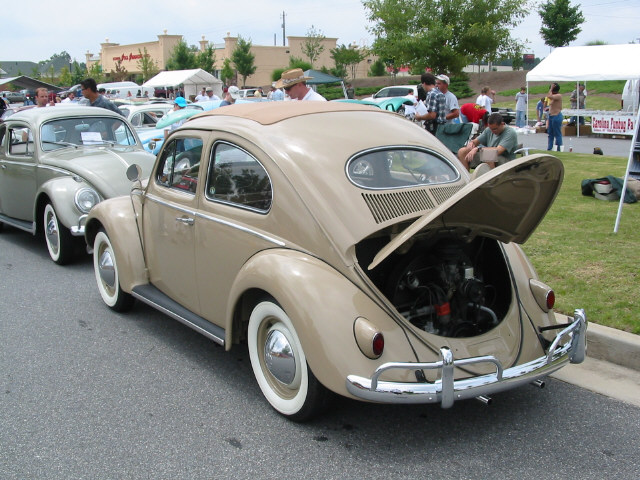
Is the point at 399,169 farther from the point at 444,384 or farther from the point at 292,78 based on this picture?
the point at 292,78

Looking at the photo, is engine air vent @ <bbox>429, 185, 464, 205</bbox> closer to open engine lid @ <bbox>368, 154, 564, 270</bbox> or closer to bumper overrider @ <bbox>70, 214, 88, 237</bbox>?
open engine lid @ <bbox>368, 154, 564, 270</bbox>

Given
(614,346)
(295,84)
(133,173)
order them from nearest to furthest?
(614,346) → (133,173) → (295,84)

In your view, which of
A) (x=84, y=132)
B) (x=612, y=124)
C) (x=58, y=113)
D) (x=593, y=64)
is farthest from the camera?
(x=612, y=124)

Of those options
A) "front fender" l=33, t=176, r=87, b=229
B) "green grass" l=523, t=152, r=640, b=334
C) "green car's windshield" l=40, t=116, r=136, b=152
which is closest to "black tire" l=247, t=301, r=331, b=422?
"green grass" l=523, t=152, r=640, b=334

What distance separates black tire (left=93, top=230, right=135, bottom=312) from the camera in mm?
5516

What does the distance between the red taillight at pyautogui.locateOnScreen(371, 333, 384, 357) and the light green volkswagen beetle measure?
15.8ft

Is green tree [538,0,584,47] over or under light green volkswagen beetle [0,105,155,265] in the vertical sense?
over

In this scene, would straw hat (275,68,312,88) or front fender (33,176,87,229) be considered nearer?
front fender (33,176,87,229)

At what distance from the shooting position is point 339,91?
49562 millimetres

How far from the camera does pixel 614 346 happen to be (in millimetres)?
4348

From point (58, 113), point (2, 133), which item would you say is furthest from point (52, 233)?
point (2, 133)

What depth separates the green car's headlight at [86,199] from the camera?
7173mm

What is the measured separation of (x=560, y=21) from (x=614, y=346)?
58350 mm

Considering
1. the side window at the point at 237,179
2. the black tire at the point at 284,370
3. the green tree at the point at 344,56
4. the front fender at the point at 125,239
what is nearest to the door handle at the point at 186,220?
the side window at the point at 237,179
